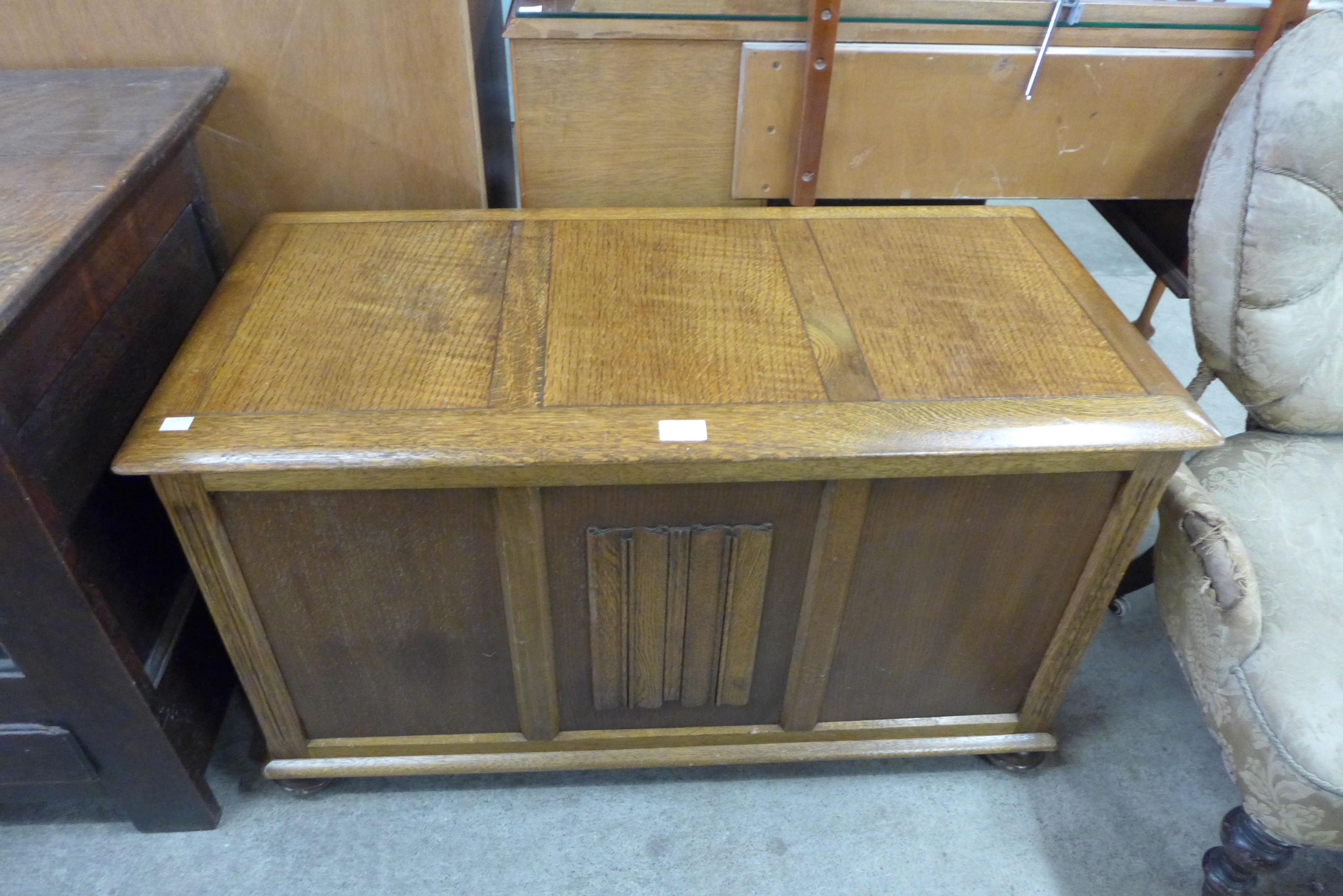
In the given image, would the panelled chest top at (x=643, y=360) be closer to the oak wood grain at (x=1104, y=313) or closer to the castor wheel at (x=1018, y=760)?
the oak wood grain at (x=1104, y=313)

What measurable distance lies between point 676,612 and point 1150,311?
4.88 ft

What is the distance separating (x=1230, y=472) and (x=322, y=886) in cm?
132

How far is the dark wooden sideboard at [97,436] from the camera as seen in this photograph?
86 centimetres

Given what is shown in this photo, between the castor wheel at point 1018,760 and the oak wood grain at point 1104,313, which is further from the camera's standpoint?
the castor wheel at point 1018,760

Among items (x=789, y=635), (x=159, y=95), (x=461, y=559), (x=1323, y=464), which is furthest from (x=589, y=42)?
(x=1323, y=464)

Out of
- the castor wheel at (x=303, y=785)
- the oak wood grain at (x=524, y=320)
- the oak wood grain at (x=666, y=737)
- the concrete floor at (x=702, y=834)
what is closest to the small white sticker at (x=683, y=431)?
the oak wood grain at (x=524, y=320)

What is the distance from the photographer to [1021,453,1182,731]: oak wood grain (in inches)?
38.4

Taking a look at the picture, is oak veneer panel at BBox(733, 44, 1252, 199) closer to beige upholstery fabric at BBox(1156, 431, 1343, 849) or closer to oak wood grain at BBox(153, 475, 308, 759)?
beige upholstery fabric at BBox(1156, 431, 1343, 849)

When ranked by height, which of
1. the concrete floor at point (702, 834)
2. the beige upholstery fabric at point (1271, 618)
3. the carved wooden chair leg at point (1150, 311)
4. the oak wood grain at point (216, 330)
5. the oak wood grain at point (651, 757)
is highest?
the oak wood grain at point (216, 330)

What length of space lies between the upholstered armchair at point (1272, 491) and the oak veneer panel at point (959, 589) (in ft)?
0.54

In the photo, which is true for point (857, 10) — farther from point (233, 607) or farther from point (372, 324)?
point (233, 607)

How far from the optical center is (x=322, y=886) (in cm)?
117

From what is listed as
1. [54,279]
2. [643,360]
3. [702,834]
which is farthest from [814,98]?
[702,834]

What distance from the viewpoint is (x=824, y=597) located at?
106cm
